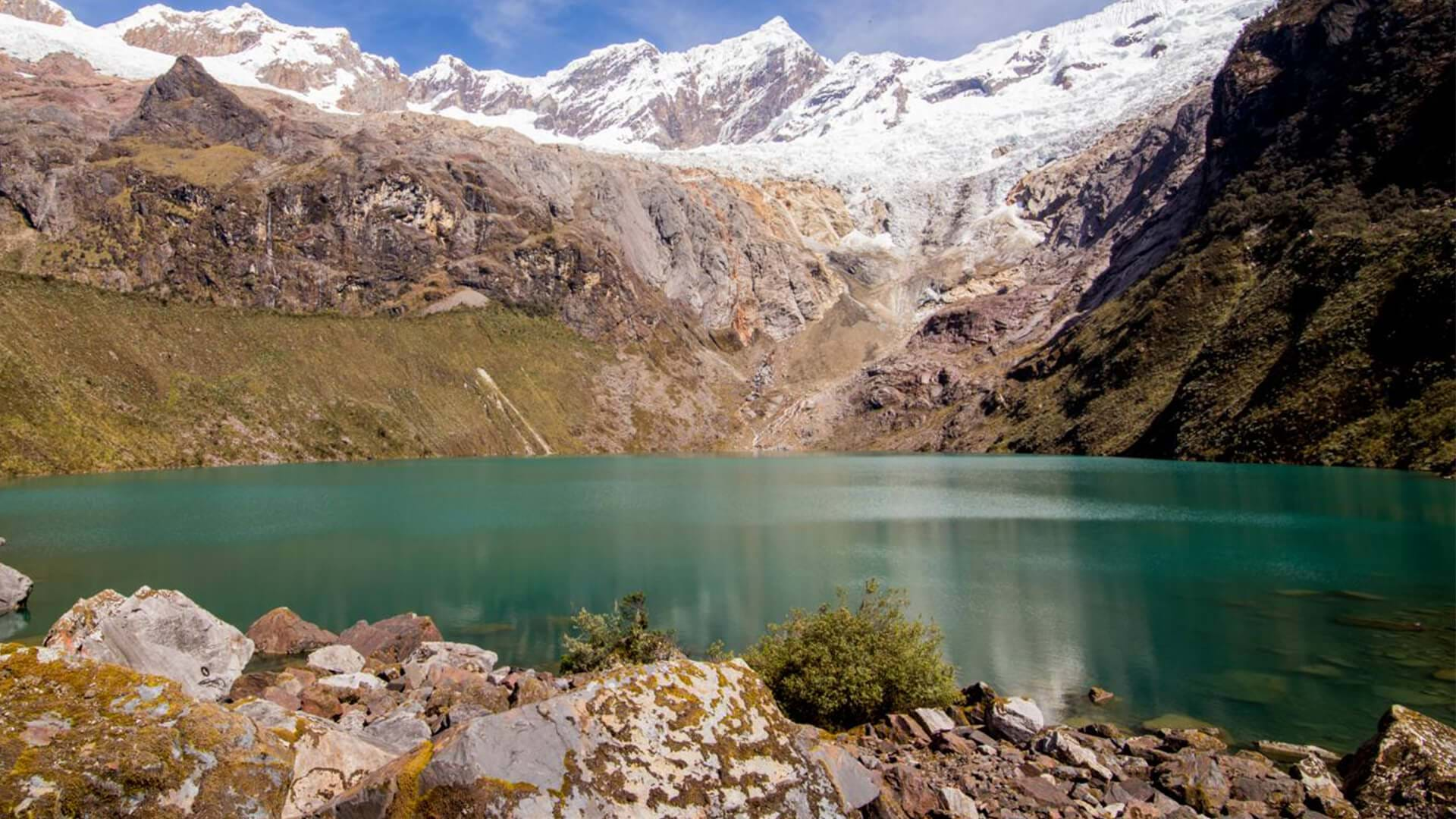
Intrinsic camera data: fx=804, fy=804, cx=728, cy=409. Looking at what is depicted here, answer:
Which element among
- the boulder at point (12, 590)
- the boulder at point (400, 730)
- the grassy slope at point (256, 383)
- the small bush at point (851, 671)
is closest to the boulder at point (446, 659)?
the boulder at point (400, 730)

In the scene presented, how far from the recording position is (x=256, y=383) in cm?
12144

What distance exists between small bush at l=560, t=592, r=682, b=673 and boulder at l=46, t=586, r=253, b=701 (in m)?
7.43

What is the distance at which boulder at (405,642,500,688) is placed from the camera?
1894cm

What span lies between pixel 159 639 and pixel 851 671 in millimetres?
15473

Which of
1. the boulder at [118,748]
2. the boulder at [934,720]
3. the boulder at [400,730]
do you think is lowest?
the boulder at [934,720]

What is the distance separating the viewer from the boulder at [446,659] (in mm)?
18938

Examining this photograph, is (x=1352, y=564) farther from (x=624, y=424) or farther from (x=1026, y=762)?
(x=624, y=424)

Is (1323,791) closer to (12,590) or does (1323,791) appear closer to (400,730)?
(400,730)

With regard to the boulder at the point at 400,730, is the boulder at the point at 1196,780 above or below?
below

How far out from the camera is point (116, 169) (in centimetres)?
17038

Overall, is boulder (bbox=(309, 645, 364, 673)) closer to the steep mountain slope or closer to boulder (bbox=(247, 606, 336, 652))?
boulder (bbox=(247, 606, 336, 652))

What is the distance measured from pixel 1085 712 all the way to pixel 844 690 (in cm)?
641

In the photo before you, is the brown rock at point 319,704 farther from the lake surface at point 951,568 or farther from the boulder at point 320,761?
the boulder at point 320,761

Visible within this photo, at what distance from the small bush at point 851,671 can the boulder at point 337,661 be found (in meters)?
11.0
